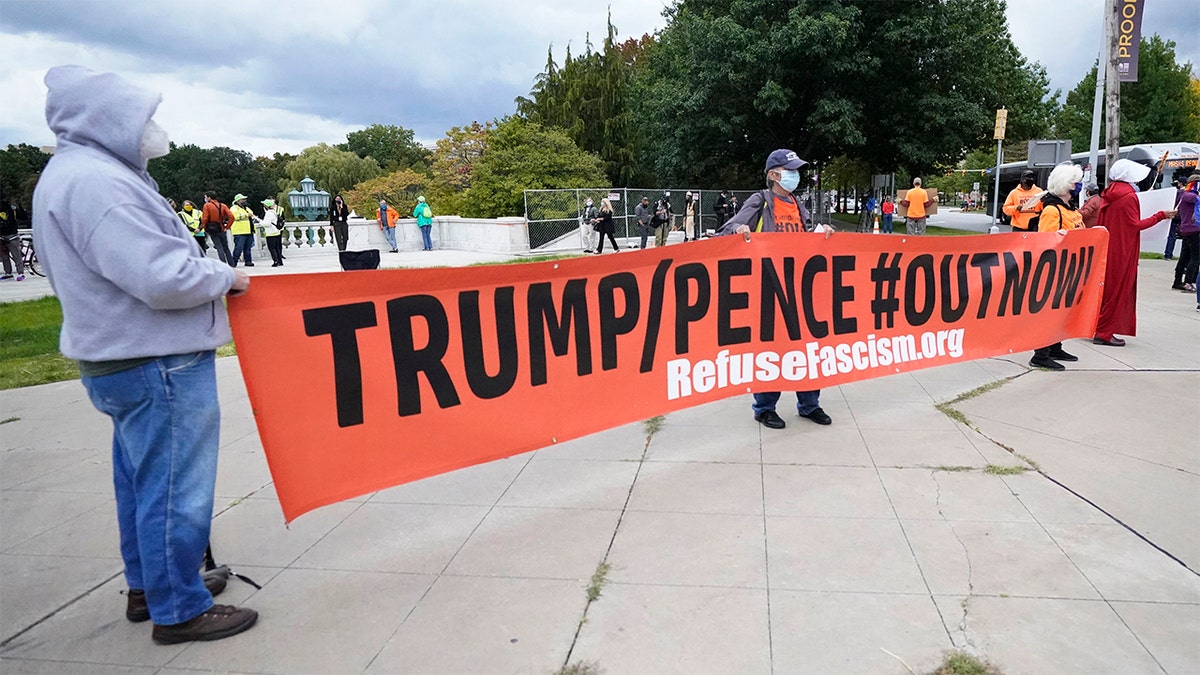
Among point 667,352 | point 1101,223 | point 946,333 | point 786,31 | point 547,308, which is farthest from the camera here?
point 786,31

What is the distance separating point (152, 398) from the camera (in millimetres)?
2449

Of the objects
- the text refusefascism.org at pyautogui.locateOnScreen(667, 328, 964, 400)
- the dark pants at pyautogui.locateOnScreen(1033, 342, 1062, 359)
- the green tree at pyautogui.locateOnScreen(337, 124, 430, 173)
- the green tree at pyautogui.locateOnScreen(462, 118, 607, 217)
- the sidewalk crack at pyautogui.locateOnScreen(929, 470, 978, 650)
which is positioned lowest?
the sidewalk crack at pyautogui.locateOnScreen(929, 470, 978, 650)

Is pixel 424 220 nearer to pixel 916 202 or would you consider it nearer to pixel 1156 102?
pixel 916 202

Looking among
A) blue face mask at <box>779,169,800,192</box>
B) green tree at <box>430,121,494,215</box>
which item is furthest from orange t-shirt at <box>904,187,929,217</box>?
green tree at <box>430,121,494,215</box>

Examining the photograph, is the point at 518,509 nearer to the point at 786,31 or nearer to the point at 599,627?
the point at 599,627

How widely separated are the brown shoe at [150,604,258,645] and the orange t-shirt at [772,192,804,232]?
3978 mm

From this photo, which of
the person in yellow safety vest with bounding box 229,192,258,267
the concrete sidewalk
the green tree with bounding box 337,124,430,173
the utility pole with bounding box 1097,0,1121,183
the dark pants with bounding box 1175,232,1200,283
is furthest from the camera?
the green tree with bounding box 337,124,430,173

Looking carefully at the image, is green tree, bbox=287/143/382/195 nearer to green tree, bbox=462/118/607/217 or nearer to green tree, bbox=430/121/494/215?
green tree, bbox=430/121/494/215

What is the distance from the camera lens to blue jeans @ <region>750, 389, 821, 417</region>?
5070mm

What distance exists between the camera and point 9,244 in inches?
626

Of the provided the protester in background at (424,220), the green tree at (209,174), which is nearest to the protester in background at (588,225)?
the protester in background at (424,220)

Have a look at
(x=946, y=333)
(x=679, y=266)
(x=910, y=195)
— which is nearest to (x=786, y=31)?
(x=910, y=195)

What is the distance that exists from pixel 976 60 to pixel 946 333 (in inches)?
1050

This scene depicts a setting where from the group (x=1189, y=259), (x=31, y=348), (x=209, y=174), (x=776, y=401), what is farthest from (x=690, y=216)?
(x=209, y=174)
